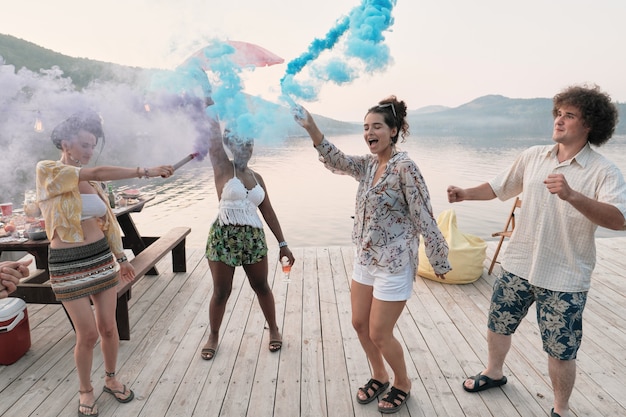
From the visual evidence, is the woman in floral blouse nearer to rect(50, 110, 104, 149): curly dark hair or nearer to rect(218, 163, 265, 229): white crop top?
rect(218, 163, 265, 229): white crop top

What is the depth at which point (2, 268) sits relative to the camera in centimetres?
160

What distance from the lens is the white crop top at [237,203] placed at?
8.70 ft

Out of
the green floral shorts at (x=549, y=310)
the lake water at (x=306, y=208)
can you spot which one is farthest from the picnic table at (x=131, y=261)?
the green floral shorts at (x=549, y=310)

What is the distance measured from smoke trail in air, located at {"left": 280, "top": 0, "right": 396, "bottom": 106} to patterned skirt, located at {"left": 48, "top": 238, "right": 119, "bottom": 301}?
1.44 m

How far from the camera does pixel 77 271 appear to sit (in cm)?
216

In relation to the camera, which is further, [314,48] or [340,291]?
[340,291]

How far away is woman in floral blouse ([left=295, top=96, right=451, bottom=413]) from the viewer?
80.8 inches

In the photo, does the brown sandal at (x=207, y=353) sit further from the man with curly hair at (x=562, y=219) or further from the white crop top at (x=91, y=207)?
the man with curly hair at (x=562, y=219)

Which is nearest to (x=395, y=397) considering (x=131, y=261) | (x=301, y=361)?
(x=301, y=361)

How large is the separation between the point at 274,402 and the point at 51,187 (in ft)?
5.94

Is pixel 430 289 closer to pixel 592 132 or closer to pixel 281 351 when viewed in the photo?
pixel 281 351

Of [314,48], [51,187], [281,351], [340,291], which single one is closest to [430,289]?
[340,291]

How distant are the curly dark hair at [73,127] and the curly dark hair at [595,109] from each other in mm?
2512

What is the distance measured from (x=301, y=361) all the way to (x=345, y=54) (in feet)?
7.15
